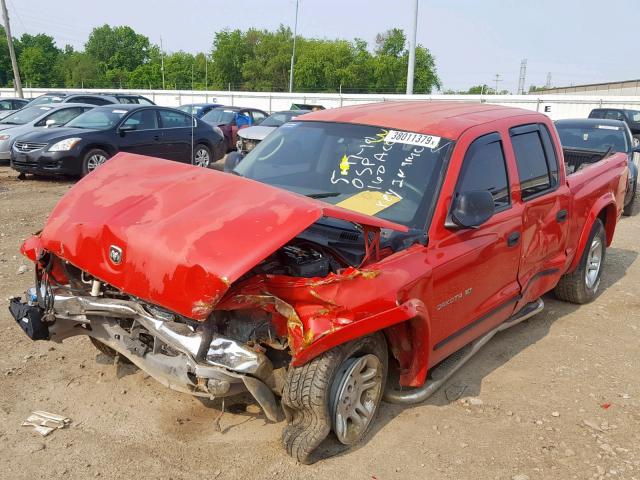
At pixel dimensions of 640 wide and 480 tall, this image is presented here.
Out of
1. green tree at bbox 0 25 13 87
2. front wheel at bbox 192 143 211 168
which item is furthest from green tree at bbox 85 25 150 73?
front wheel at bbox 192 143 211 168

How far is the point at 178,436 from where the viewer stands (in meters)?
3.27

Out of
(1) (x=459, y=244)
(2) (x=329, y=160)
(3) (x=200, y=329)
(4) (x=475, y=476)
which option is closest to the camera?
(3) (x=200, y=329)

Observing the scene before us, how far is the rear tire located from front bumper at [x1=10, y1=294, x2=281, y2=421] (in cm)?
361

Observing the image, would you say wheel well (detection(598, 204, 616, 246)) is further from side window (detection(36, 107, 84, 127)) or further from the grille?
side window (detection(36, 107, 84, 127))

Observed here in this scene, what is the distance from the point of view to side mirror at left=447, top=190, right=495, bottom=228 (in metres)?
3.35

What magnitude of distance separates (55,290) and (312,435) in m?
1.72

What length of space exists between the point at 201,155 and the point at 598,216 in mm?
9898

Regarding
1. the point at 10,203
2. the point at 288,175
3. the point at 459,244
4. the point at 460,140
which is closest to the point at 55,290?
the point at 288,175

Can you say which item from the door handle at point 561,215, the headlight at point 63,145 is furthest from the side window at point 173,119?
the door handle at point 561,215

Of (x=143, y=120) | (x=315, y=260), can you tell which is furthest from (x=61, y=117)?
(x=315, y=260)

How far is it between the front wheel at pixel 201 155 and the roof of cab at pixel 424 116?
30.8 ft

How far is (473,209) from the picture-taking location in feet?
11.0

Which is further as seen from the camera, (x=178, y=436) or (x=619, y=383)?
(x=619, y=383)

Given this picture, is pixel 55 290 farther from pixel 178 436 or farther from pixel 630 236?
pixel 630 236
